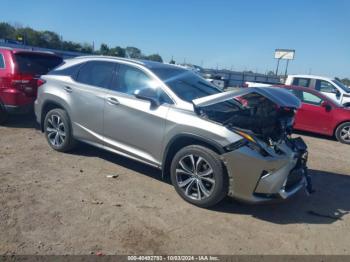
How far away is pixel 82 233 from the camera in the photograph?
3588 millimetres

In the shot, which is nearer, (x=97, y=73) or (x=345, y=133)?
(x=97, y=73)

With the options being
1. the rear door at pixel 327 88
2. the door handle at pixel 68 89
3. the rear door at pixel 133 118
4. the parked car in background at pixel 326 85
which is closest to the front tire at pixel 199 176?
the rear door at pixel 133 118

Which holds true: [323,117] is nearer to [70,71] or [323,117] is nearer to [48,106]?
[70,71]

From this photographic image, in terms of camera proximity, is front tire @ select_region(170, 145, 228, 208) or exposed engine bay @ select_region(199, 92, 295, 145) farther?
exposed engine bay @ select_region(199, 92, 295, 145)

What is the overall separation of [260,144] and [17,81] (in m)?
5.66

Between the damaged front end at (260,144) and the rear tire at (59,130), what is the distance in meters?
2.68

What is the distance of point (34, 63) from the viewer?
7.67 metres

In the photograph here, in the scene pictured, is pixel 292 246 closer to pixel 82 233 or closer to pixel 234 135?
pixel 234 135

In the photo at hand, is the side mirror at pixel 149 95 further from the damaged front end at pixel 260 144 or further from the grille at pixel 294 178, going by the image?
the grille at pixel 294 178

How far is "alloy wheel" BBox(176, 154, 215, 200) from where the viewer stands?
4289mm

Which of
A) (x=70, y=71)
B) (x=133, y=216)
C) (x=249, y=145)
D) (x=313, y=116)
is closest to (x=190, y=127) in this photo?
(x=249, y=145)

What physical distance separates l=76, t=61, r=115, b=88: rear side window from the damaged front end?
1.79 meters

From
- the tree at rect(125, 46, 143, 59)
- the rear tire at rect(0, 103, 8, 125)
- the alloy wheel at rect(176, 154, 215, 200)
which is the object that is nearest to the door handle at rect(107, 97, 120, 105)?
the alloy wheel at rect(176, 154, 215, 200)

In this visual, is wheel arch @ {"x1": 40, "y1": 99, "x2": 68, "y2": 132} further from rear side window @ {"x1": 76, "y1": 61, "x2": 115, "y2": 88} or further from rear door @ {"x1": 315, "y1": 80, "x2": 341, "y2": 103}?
rear door @ {"x1": 315, "y1": 80, "x2": 341, "y2": 103}
